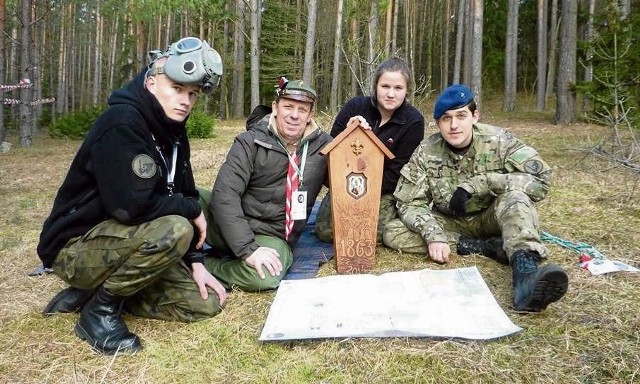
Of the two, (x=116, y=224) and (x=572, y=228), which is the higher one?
(x=116, y=224)

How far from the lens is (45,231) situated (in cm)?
225

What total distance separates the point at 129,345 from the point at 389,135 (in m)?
2.33

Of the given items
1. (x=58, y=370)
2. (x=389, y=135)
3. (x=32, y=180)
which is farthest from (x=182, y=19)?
(x=58, y=370)

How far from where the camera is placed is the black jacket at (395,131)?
365cm

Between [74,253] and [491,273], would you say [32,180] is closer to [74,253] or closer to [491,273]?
[74,253]

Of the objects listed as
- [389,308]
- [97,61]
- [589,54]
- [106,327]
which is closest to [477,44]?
[589,54]

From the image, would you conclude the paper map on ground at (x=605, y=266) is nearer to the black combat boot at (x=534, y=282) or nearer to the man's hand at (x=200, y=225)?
the black combat boot at (x=534, y=282)

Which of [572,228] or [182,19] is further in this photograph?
[182,19]

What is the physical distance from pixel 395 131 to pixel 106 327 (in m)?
2.38

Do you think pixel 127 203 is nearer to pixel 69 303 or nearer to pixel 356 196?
pixel 69 303

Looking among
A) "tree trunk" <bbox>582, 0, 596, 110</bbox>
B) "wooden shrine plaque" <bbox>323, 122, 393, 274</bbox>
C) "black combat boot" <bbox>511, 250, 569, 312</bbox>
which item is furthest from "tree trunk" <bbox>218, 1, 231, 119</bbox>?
"black combat boot" <bbox>511, 250, 569, 312</bbox>

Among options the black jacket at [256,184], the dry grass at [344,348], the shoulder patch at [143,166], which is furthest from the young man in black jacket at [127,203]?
the black jacket at [256,184]

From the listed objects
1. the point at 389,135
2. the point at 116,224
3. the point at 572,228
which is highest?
A: the point at 389,135

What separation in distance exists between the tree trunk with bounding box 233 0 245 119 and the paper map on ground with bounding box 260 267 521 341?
682 inches
